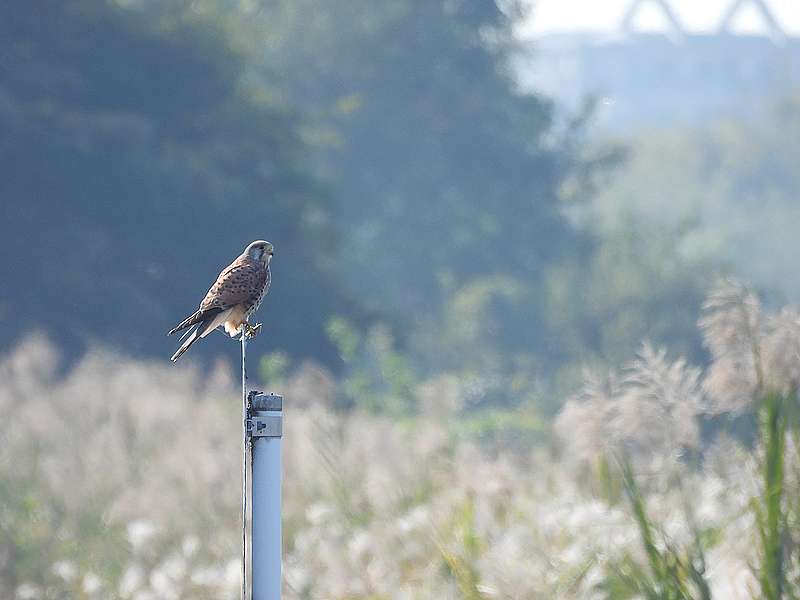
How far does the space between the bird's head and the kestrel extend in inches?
2.1

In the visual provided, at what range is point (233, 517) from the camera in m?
7.75

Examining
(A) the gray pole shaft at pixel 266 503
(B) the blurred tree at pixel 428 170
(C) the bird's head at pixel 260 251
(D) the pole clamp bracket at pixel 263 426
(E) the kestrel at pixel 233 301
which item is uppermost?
(B) the blurred tree at pixel 428 170

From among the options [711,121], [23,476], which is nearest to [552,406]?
[23,476]

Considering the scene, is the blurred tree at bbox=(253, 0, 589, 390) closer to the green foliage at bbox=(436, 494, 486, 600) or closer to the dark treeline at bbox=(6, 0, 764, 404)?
the dark treeline at bbox=(6, 0, 764, 404)

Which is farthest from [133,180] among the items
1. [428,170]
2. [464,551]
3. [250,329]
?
[250,329]

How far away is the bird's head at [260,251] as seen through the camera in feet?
12.0

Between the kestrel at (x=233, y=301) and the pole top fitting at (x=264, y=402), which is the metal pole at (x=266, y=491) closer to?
the pole top fitting at (x=264, y=402)

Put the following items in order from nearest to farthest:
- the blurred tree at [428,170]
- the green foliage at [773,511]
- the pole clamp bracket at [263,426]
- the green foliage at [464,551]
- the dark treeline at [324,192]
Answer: the pole clamp bracket at [263,426] → the green foliage at [773,511] → the green foliage at [464,551] → the dark treeline at [324,192] → the blurred tree at [428,170]

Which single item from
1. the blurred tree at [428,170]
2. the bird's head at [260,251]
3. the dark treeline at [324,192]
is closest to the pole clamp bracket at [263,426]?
the bird's head at [260,251]

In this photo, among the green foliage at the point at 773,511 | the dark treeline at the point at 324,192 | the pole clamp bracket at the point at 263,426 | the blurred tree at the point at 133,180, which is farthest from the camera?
the dark treeline at the point at 324,192

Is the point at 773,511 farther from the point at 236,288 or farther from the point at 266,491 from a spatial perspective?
the point at 236,288

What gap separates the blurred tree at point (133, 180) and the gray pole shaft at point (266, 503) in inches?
636

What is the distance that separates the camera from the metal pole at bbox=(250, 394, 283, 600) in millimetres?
3396

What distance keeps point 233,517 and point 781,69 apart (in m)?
86.4
